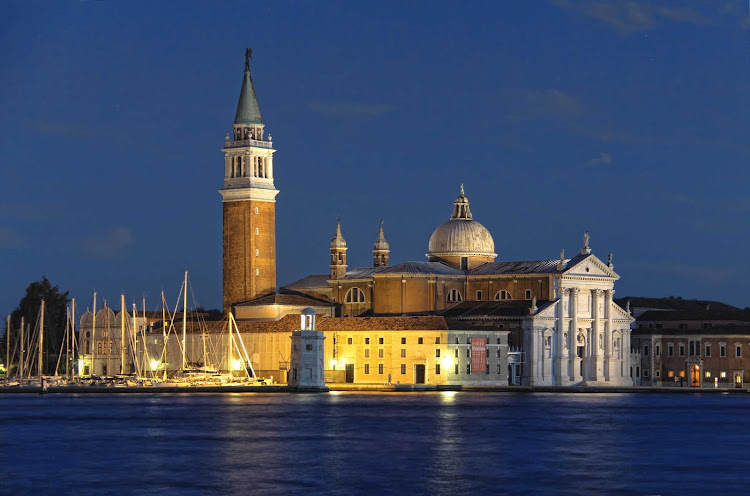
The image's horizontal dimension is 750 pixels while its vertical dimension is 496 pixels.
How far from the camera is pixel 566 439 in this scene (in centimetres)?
5056

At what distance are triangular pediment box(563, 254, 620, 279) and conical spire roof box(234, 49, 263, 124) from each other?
18.4 meters

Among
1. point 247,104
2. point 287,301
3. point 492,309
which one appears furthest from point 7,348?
point 492,309

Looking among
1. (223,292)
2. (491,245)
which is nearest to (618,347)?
(491,245)

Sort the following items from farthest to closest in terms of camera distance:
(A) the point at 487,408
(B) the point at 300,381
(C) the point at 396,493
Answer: (B) the point at 300,381
(A) the point at 487,408
(C) the point at 396,493

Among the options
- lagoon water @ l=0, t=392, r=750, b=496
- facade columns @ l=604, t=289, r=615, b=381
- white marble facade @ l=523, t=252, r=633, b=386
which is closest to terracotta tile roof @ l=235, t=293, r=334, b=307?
white marble facade @ l=523, t=252, r=633, b=386

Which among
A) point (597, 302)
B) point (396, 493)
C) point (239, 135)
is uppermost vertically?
point (239, 135)

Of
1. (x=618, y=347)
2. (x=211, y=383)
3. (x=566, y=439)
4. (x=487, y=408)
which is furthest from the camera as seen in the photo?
(x=618, y=347)

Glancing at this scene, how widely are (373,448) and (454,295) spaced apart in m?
43.9

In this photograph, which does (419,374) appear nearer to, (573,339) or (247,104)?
(573,339)

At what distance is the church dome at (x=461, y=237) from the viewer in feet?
306

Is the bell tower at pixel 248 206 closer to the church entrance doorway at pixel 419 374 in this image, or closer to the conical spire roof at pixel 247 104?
the conical spire roof at pixel 247 104

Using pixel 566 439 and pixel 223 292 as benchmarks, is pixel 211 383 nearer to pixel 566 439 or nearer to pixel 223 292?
pixel 223 292

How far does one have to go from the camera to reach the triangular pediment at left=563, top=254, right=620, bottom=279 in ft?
288

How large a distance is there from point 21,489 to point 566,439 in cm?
1877
